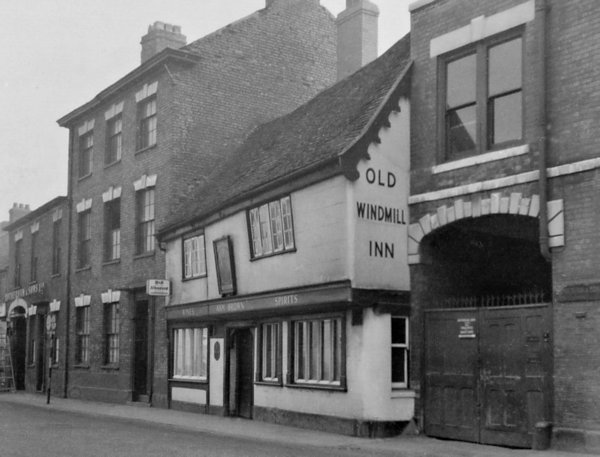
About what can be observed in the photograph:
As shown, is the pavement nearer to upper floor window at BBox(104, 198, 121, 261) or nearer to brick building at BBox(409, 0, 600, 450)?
brick building at BBox(409, 0, 600, 450)

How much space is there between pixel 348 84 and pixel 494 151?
6.66m

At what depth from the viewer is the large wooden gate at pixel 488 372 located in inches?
518

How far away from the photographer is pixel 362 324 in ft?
49.5

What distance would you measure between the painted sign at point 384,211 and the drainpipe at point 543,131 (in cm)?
305

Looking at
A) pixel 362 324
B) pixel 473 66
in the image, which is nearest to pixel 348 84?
pixel 473 66

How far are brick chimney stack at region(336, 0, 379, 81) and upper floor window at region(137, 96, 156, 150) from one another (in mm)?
5627

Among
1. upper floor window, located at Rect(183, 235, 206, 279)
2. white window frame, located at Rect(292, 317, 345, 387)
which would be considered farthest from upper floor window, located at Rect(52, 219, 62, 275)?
white window frame, located at Rect(292, 317, 345, 387)

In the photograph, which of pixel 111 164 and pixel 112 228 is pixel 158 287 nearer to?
pixel 112 228

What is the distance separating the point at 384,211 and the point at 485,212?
2.03 metres

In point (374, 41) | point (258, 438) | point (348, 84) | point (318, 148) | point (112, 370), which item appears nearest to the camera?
point (258, 438)

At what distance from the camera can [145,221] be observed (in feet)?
83.7

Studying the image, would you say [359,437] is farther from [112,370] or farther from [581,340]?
[112,370]

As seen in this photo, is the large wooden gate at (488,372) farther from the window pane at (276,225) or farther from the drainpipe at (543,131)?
the window pane at (276,225)

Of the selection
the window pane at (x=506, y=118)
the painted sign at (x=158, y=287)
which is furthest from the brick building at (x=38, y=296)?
the window pane at (x=506, y=118)
